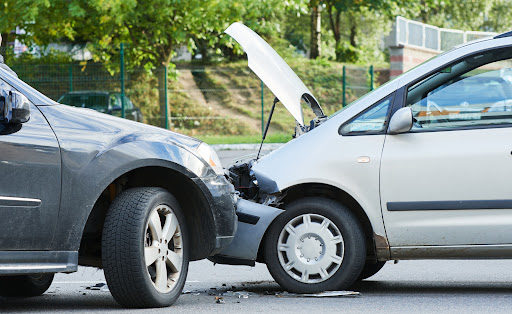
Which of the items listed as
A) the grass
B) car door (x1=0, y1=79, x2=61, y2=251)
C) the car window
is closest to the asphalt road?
car door (x1=0, y1=79, x2=61, y2=251)

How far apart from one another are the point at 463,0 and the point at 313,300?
48126 millimetres

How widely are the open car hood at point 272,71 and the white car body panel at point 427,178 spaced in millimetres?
715

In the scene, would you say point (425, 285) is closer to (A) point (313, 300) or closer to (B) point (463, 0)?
(A) point (313, 300)

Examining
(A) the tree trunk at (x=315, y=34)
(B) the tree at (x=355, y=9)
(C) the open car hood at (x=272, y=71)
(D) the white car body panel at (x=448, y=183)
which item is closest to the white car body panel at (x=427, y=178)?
(D) the white car body panel at (x=448, y=183)

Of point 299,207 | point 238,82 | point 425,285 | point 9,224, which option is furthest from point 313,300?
point 238,82

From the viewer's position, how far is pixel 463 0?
52.6 metres

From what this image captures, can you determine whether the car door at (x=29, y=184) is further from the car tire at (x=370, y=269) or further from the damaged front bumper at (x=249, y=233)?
the car tire at (x=370, y=269)

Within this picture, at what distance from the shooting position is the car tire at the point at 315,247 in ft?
22.2

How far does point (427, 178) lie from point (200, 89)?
2849cm

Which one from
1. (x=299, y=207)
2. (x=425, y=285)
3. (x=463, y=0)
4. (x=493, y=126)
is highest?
(x=463, y=0)

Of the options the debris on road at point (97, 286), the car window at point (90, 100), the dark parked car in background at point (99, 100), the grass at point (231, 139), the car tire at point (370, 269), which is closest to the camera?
the debris on road at point (97, 286)

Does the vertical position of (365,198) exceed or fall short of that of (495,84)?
it falls short

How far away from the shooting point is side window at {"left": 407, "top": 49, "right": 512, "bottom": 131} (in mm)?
6820

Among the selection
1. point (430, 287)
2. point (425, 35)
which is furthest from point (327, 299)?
point (425, 35)
